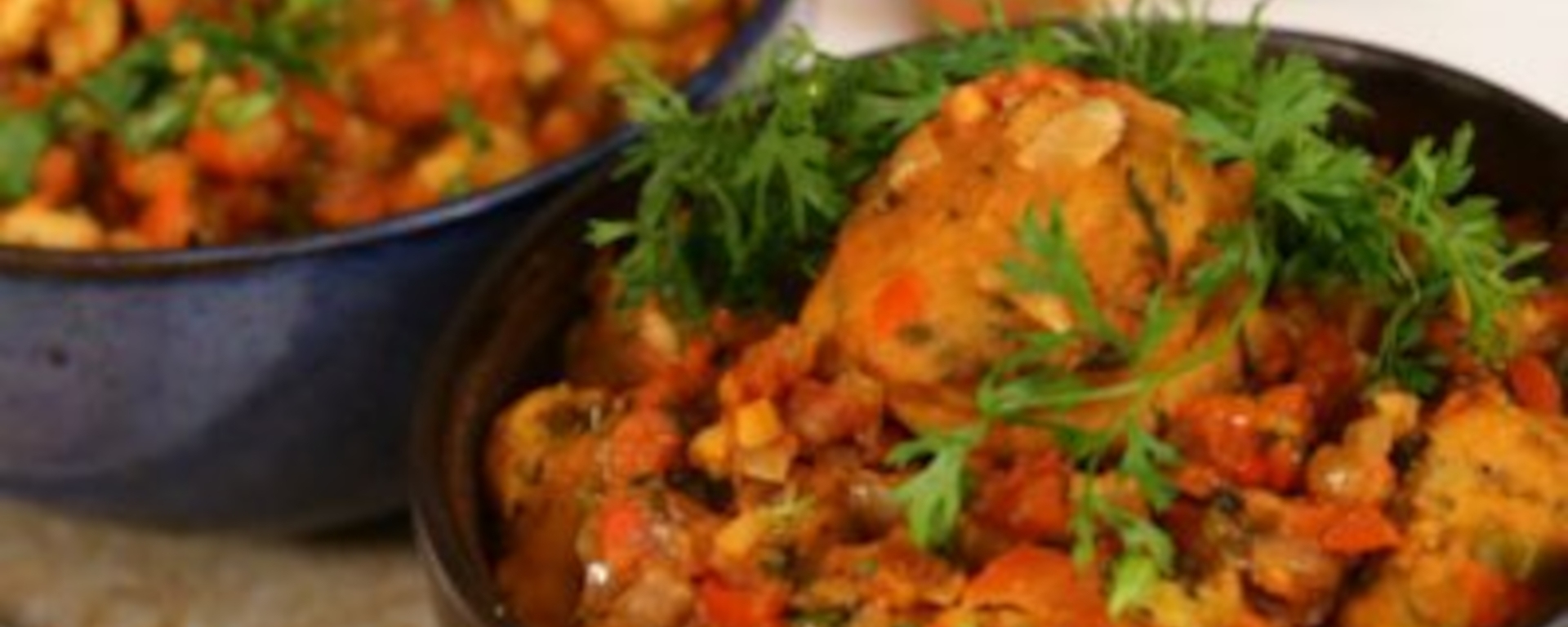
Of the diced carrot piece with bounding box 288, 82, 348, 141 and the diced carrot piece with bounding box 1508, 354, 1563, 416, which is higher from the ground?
the diced carrot piece with bounding box 1508, 354, 1563, 416

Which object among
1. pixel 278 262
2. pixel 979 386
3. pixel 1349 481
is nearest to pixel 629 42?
pixel 278 262

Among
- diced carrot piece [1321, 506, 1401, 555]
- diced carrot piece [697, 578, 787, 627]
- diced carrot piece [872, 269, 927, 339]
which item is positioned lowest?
diced carrot piece [697, 578, 787, 627]

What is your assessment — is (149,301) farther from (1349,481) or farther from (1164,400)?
(1349,481)

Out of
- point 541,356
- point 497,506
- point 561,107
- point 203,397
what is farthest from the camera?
point 561,107

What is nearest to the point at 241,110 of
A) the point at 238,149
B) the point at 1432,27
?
the point at 238,149

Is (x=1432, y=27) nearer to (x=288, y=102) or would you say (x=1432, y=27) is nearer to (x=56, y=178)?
(x=288, y=102)

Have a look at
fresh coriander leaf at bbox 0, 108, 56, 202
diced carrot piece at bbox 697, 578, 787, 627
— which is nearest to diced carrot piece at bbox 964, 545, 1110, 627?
diced carrot piece at bbox 697, 578, 787, 627

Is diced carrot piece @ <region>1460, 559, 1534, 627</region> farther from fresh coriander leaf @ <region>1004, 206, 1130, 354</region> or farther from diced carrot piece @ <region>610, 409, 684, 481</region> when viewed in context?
diced carrot piece @ <region>610, 409, 684, 481</region>
